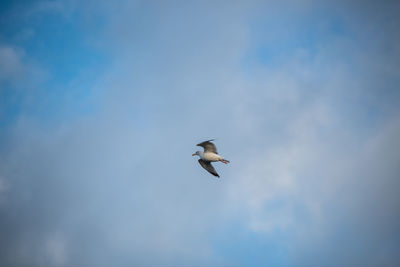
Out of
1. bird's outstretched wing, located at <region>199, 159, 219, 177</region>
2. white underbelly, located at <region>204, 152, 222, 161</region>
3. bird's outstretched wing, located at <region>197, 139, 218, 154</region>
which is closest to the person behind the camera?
bird's outstretched wing, located at <region>197, 139, 218, 154</region>

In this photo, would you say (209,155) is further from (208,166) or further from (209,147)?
(208,166)

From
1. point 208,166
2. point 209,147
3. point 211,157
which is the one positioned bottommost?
point 211,157

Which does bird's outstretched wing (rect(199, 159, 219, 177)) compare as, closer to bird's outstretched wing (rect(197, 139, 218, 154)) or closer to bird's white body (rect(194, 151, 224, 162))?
bird's white body (rect(194, 151, 224, 162))

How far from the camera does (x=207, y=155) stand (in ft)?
145

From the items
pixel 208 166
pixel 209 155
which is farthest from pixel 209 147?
pixel 208 166

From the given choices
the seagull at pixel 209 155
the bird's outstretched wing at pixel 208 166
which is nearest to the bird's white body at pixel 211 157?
the seagull at pixel 209 155

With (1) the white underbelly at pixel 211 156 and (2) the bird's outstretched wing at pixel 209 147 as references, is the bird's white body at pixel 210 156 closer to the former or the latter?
(1) the white underbelly at pixel 211 156

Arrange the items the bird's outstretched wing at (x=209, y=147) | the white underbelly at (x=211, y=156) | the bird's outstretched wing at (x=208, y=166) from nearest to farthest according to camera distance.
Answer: the bird's outstretched wing at (x=209, y=147) < the white underbelly at (x=211, y=156) < the bird's outstretched wing at (x=208, y=166)

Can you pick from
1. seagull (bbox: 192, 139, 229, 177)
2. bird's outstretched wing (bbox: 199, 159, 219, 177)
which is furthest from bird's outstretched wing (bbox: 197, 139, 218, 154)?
bird's outstretched wing (bbox: 199, 159, 219, 177)

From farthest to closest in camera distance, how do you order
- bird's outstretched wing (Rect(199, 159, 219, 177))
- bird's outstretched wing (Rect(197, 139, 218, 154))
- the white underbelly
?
1. bird's outstretched wing (Rect(199, 159, 219, 177))
2. the white underbelly
3. bird's outstretched wing (Rect(197, 139, 218, 154))

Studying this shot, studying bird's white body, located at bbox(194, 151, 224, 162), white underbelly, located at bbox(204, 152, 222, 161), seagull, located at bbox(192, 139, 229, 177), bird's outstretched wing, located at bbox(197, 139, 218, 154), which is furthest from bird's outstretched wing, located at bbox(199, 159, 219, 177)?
bird's outstretched wing, located at bbox(197, 139, 218, 154)

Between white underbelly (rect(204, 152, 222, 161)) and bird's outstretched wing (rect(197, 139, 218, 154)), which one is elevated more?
bird's outstretched wing (rect(197, 139, 218, 154))

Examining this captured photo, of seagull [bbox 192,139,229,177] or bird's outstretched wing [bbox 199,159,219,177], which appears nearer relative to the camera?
seagull [bbox 192,139,229,177]

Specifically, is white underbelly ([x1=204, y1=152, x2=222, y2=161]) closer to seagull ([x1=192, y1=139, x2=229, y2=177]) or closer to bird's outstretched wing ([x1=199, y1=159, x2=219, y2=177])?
seagull ([x1=192, y1=139, x2=229, y2=177])
